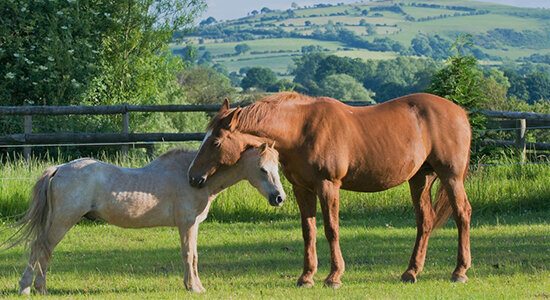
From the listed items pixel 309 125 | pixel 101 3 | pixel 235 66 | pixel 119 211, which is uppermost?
pixel 101 3

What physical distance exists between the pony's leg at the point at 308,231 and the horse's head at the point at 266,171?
2.04ft

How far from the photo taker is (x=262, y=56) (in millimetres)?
150375

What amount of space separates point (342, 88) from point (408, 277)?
249 feet

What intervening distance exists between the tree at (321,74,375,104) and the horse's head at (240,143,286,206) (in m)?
70.8

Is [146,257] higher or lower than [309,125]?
lower

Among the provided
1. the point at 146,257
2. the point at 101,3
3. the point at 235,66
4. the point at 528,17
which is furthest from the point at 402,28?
the point at 146,257

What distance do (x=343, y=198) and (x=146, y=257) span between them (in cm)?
399

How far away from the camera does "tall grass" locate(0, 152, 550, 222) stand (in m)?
11.0

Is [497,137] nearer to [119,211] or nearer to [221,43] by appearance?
[119,211]

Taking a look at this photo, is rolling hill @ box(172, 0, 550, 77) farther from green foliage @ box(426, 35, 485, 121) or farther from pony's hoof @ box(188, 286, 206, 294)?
pony's hoof @ box(188, 286, 206, 294)

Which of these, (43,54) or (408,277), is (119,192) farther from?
(43,54)

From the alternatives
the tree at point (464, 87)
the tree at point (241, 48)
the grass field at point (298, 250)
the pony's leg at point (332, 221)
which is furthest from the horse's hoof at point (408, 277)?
the tree at point (241, 48)

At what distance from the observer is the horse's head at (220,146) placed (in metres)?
6.10

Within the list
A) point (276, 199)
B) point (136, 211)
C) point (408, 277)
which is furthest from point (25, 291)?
point (408, 277)
